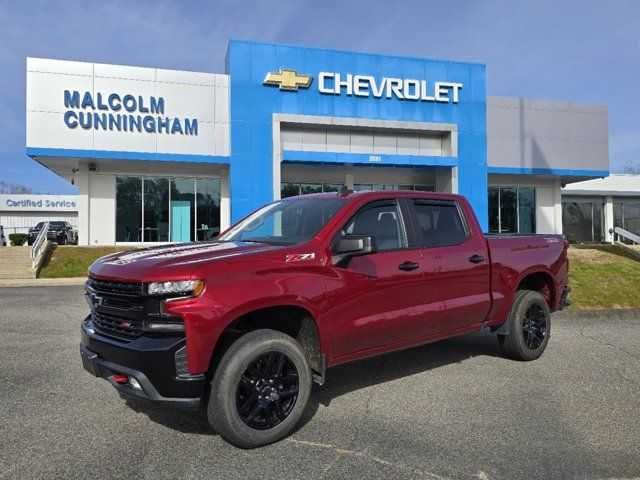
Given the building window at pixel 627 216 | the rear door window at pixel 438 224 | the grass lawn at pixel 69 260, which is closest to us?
the rear door window at pixel 438 224

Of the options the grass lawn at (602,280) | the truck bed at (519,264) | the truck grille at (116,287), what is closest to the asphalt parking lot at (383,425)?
the truck bed at (519,264)

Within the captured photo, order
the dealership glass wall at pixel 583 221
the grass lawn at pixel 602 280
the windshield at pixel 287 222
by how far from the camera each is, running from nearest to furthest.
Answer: the windshield at pixel 287 222 < the grass lawn at pixel 602 280 < the dealership glass wall at pixel 583 221

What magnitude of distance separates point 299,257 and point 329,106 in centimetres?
1924

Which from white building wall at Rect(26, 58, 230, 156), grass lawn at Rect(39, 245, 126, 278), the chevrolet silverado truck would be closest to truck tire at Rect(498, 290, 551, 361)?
the chevrolet silverado truck

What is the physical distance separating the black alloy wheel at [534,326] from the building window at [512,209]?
22320mm

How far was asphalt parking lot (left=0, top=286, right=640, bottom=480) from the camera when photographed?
3.19m

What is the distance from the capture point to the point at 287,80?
2117cm

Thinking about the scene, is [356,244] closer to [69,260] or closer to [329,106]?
[69,260]

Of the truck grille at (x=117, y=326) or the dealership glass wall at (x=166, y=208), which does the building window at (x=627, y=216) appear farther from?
the truck grille at (x=117, y=326)

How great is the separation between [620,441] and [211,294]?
128 inches

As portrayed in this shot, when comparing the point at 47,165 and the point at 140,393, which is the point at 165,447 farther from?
the point at 47,165

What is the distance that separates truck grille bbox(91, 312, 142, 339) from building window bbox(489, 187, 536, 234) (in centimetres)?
2607

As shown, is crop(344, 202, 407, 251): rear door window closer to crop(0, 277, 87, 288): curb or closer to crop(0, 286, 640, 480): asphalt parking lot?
crop(0, 286, 640, 480): asphalt parking lot

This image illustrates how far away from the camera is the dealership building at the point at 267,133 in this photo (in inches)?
770
